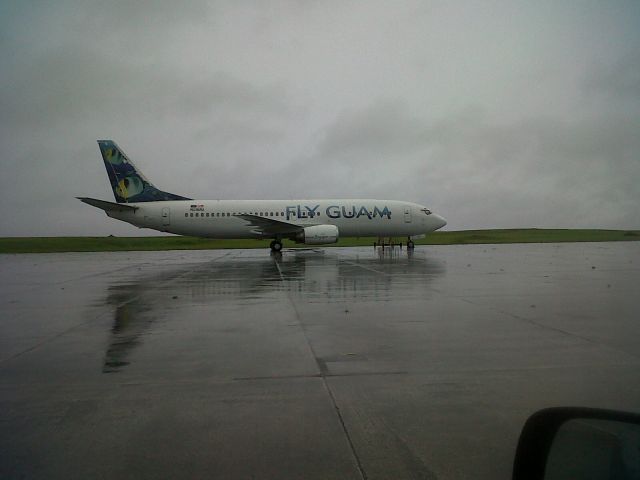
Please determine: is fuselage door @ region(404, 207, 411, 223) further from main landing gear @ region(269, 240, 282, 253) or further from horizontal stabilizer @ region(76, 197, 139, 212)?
horizontal stabilizer @ region(76, 197, 139, 212)

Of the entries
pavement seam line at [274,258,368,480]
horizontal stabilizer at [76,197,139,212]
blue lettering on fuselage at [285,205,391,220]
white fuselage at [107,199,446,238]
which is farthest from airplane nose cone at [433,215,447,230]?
pavement seam line at [274,258,368,480]

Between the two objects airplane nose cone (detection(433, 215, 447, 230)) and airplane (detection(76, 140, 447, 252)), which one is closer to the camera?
airplane (detection(76, 140, 447, 252))

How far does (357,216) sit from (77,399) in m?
29.4

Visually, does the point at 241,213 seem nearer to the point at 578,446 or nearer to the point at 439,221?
the point at 439,221

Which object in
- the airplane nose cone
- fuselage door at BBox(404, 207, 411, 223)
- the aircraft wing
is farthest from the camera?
the airplane nose cone

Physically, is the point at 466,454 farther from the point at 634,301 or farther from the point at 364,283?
the point at 364,283

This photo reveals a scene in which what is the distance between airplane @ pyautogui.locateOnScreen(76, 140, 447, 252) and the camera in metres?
32.2

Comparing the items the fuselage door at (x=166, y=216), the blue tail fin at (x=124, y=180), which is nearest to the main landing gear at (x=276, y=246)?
the fuselage door at (x=166, y=216)

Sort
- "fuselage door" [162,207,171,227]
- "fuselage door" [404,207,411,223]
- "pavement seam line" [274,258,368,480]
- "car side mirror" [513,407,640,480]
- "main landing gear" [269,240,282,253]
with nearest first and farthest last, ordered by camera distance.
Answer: "car side mirror" [513,407,640,480] → "pavement seam line" [274,258,368,480] → "fuselage door" [162,207,171,227] → "main landing gear" [269,240,282,253] → "fuselage door" [404,207,411,223]

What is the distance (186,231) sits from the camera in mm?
32469

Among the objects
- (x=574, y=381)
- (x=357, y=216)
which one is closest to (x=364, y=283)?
(x=574, y=381)

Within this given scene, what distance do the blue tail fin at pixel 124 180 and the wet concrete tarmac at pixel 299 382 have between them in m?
23.6

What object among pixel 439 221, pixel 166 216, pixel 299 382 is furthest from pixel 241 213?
pixel 299 382

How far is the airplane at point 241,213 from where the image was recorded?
3222cm
